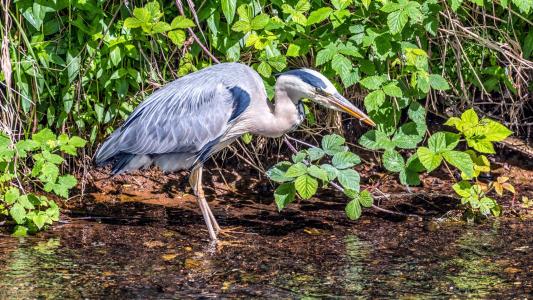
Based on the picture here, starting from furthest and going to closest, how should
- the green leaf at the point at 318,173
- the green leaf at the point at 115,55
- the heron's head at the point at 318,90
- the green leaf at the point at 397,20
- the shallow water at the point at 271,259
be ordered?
the green leaf at the point at 115,55
the heron's head at the point at 318,90
the green leaf at the point at 397,20
the green leaf at the point at 318,173
the shallow water at the point at 271,259

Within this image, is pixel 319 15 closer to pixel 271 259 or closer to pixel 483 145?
pixel 483 145

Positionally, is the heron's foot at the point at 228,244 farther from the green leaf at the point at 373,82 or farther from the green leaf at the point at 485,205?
the green leaf at the point at 485,205

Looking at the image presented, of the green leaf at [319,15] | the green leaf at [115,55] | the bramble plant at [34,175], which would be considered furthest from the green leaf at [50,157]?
the green leaf at [319,15]

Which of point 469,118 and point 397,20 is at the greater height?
point 397,20

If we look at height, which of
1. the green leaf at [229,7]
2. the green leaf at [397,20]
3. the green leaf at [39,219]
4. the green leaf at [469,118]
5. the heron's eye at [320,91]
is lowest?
the green leaf at [39,219]

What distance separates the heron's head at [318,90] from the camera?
5457mm

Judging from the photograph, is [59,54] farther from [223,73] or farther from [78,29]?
[223,73]

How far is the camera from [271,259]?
516 cm

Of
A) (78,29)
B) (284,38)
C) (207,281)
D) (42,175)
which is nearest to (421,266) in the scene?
(207,281)

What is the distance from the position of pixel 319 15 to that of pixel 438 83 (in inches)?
29.1

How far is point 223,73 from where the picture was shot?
563 cm

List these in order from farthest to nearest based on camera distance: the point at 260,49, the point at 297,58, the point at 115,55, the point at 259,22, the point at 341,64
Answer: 1. the point at 297,58
2. the point at 115,55
3. the point at 260,49
4. the point at 259,22
5. the point at 341,64

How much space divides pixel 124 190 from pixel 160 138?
2.97ft

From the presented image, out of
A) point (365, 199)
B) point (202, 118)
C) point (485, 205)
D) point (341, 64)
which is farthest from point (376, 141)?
point (202, 118)
